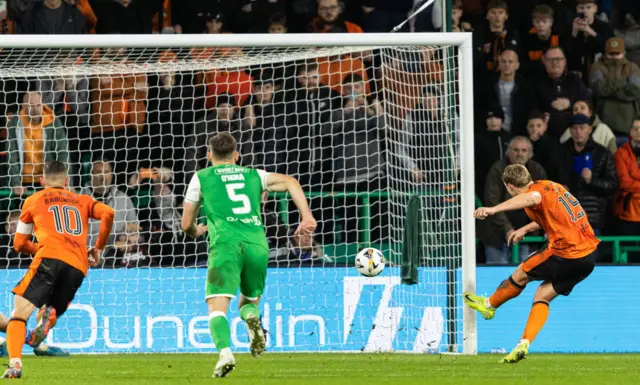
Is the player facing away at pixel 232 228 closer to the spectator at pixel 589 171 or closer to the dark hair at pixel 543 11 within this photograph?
the spectator at pixel 589 171

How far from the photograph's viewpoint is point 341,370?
970 centimetres

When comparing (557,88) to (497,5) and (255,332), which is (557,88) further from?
(255,332)

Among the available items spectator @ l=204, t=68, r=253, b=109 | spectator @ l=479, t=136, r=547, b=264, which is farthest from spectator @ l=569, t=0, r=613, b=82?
spectator @ l=204, t=68, r=253, b=109

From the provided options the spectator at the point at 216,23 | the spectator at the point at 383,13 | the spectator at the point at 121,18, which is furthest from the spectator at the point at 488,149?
the spectator at the point at 121,18

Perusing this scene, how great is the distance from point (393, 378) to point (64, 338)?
5.64 meters

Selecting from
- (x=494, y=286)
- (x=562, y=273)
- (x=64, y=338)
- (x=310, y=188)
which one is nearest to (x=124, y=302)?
(x=64, y=338)

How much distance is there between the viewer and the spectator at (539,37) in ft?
51.8

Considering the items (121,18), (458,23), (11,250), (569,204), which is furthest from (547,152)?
(11,250)

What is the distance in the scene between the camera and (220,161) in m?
8.88

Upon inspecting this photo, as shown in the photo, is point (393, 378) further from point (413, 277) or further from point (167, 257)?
point (167, 257)

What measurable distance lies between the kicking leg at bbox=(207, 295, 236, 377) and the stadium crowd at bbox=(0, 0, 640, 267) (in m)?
4.31

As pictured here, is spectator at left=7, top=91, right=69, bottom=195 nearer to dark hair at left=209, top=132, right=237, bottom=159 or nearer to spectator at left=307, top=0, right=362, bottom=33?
spectator at left=307, top=0, right=362, bottom=33

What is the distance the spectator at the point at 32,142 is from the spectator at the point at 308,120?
8.14 ft

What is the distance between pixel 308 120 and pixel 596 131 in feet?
11.9
